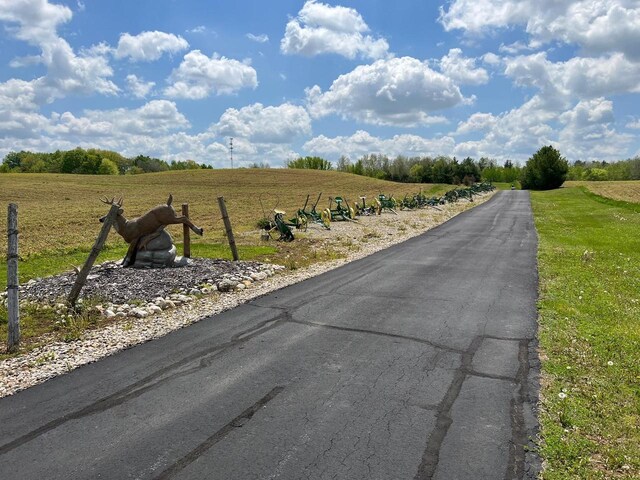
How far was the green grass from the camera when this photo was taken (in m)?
4.11

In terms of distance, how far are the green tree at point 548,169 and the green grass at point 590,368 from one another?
2751 inches

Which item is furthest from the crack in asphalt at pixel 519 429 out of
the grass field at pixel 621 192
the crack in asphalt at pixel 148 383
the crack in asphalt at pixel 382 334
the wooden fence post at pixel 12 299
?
the grass field at pixel 621 192

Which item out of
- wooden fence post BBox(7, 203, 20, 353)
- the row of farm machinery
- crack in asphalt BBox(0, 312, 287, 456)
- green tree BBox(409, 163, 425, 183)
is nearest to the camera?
crack in asphalt BBox(0, 312, 287, 456)

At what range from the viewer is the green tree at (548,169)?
250ft

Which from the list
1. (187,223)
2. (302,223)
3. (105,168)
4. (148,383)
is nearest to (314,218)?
(302,223)

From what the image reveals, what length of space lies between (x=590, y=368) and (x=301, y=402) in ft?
12.2

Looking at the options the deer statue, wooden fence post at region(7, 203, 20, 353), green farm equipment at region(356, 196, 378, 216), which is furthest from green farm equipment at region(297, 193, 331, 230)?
wooden fence post at region(7, 203, 20, 353)

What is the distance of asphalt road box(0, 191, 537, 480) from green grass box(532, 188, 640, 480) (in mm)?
265

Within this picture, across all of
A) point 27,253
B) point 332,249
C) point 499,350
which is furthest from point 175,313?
point 27,253

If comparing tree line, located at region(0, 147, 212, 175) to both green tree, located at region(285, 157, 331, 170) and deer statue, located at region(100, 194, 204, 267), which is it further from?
deer statue, located at region(100, 194, 204, 267)

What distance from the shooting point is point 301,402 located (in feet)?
17.1

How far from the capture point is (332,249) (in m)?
17.2

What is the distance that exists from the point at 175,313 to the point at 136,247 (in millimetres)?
4272

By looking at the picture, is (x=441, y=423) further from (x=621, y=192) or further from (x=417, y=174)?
(x=417, y=174)
